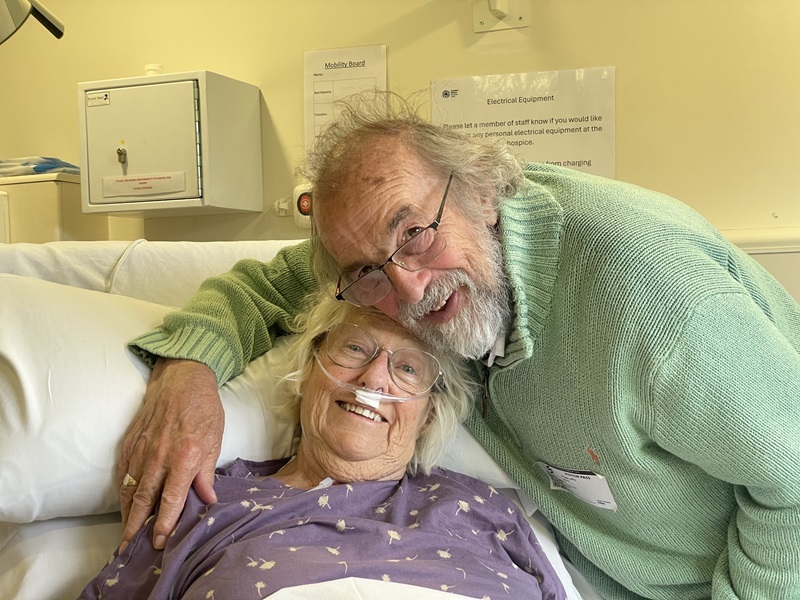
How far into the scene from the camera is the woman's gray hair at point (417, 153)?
45.2 inches

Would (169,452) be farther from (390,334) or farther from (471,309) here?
(471,309)

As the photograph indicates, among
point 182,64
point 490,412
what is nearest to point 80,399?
point 490,412

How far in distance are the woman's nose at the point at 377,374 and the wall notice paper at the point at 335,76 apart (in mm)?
1646

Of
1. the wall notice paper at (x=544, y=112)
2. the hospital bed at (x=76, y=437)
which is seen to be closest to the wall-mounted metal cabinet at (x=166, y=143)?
the wall notice paper at (x=544, y=112)

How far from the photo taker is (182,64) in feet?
9.59

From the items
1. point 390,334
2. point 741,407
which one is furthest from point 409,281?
point 741,407

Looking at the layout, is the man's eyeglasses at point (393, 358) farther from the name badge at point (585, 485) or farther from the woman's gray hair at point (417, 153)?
the name badge at point (585, 485)

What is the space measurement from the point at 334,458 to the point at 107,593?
1.36 feet

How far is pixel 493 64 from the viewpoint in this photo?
261cm

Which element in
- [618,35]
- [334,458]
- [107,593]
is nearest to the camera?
[107,593]

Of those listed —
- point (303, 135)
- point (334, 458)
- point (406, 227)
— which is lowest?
point (334, 458)

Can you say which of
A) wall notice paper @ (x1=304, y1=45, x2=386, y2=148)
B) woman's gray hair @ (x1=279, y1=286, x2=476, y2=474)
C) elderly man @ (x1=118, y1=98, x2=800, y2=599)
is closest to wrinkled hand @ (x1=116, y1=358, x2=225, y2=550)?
elderly man @ (x1=118, y1=98, x2=800, y2=599)

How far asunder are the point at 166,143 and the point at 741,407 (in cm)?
227

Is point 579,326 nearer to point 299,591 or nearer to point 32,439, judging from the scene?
point 299,591
